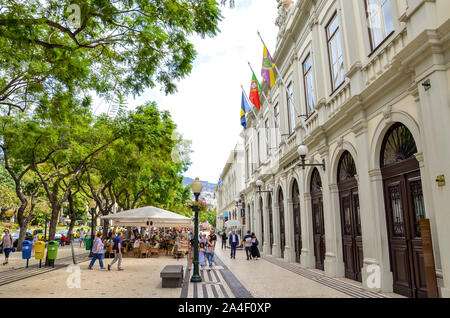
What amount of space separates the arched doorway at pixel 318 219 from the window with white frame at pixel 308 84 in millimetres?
3011

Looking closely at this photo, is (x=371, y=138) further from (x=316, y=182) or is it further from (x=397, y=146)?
(x=316, y=182)

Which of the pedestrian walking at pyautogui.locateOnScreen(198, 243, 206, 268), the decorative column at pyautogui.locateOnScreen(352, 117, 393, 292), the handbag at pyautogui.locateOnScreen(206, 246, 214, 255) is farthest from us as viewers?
the handbag at pyautogui.locateOnScreen(206, 246, 214, 255)

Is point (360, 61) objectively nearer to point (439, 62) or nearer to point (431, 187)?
point (439, 62)

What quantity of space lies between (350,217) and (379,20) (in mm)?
6341

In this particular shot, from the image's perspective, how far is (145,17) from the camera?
743cm

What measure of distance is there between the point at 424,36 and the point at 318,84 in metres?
6.93

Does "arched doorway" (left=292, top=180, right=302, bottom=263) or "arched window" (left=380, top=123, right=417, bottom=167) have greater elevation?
"arched window" (left=380, top=123, right=417, bottom=167)

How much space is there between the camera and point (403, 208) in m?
8.27

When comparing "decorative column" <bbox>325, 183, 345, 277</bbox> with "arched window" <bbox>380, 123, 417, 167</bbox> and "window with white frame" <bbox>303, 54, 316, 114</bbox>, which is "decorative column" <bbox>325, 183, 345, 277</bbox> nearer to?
"arched window" <bbox>380, 123, 417, 167</bbox>

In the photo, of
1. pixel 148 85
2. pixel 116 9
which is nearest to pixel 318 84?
pixel 148 85

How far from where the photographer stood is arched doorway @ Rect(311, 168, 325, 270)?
1359 centimetres

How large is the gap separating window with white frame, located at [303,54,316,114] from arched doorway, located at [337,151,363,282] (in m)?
3.89

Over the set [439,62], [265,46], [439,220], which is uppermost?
[265,46]

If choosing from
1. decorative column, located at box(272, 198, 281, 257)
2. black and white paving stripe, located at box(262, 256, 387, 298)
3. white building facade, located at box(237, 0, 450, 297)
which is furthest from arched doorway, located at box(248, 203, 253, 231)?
black and white paving stripe, located at box(262, 256, 387, 298)
